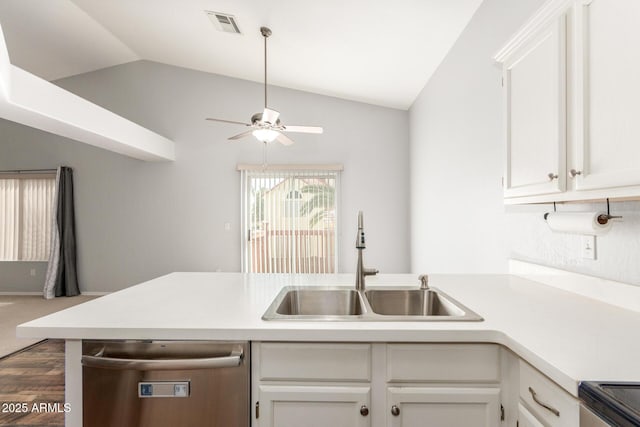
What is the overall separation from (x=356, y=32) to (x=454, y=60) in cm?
93

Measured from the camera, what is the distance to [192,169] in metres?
4.97

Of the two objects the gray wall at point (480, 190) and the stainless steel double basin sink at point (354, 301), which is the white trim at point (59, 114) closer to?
the stainless steel double basin sink at point (354, 301)

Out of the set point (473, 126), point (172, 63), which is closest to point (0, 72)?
point (172, 63)

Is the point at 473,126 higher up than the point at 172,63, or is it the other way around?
the point at 172,63

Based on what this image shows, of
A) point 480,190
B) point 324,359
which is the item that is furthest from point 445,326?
point 480,190

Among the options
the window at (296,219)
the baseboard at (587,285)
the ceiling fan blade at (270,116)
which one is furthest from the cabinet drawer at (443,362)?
the window at (296,219)

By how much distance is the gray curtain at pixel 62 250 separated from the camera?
4.93 metres

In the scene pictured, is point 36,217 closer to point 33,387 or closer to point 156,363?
point 33,387

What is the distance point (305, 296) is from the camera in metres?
1.59

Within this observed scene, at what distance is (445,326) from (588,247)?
0.85 meters

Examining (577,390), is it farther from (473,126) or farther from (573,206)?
(473,126)

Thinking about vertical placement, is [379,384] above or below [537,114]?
below

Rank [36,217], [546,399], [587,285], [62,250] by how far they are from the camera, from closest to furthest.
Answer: [546,399]
[587,285]
[62,250]
[36,217]

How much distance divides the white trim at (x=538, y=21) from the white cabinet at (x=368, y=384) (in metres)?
1.18
